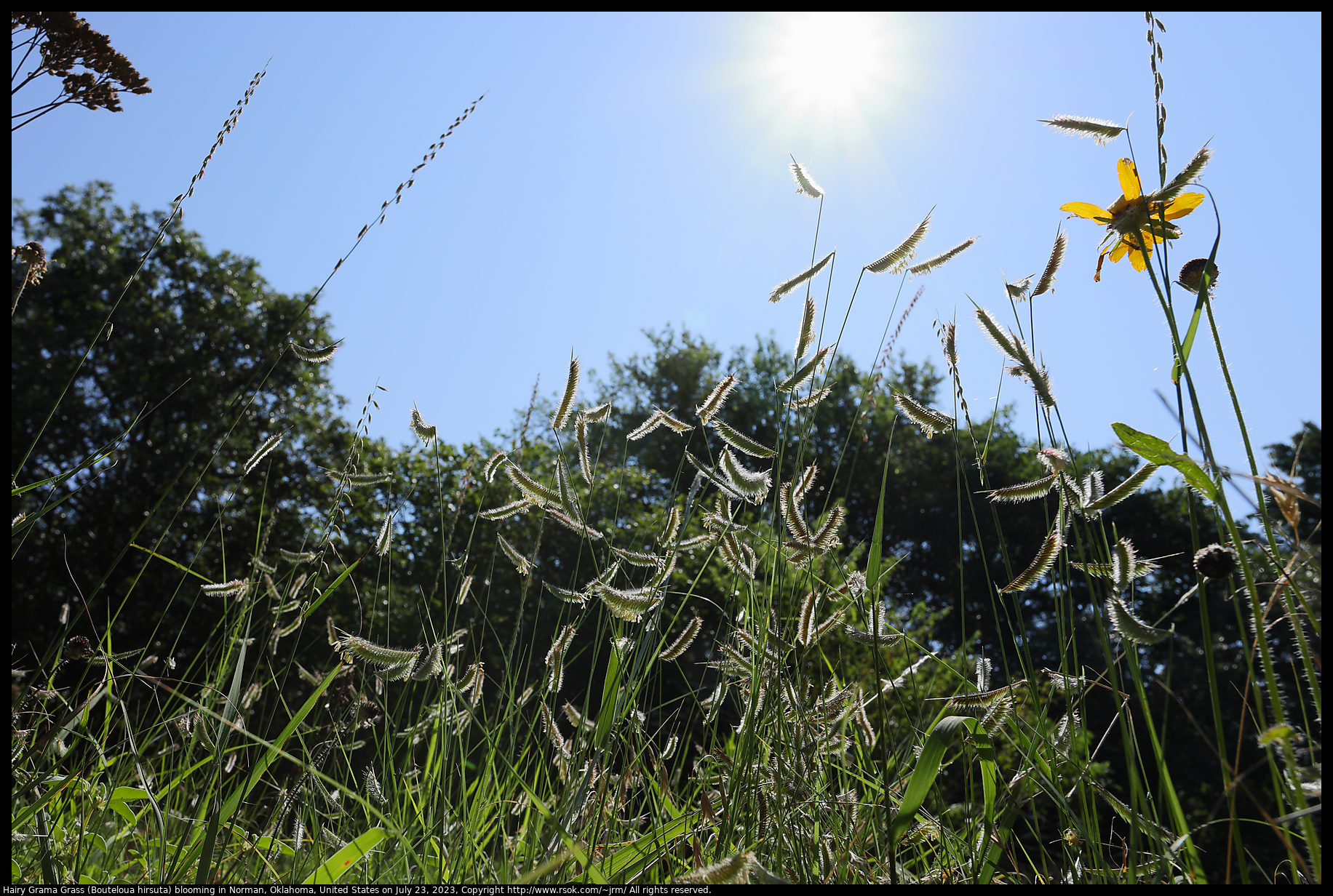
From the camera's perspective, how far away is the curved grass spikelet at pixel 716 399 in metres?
1.27

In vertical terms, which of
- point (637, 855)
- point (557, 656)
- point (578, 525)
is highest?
point (578, 525)

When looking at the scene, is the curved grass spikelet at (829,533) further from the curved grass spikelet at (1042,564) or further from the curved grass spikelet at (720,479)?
the curved grass spikelet at (1042,564)

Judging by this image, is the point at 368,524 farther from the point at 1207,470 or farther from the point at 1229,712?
the point at 1229,712

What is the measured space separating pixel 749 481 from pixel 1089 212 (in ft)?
2.14

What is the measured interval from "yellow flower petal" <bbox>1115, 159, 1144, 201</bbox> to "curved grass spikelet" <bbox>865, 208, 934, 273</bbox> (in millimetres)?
278

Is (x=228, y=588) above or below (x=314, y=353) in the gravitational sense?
below

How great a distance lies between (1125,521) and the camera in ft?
47.4

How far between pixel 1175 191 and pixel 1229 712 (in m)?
13.9

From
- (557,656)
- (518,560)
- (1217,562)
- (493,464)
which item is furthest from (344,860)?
(1217,562)

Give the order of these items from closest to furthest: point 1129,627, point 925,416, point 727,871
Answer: point 727,871
point 1129,627
point 925,416

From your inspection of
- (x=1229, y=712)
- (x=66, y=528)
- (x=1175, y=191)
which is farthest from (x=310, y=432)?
(x=1229, y=712)

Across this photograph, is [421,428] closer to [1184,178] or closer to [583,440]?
[583,440]

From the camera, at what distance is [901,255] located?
124 cm

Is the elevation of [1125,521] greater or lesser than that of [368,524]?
greater
